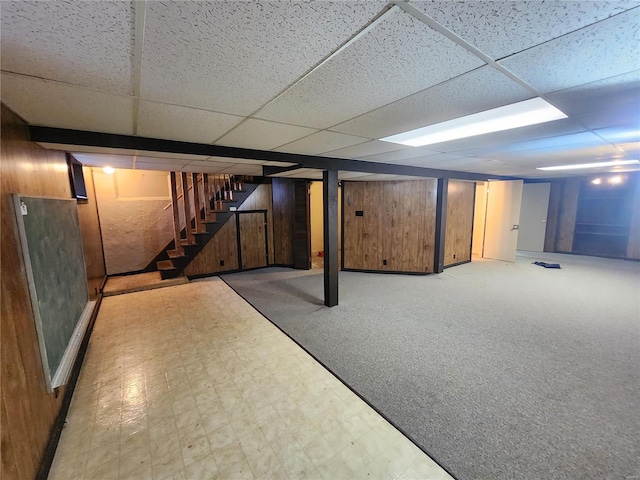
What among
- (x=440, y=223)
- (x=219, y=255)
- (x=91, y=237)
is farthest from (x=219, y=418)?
(x=440, y=223)

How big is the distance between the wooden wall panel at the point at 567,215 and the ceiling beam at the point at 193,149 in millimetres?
5924

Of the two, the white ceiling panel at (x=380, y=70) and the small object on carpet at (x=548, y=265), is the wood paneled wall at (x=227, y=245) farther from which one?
the small object on carpet at (x=548, y=265)

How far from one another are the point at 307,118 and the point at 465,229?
6.04m

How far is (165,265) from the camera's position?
580 cm

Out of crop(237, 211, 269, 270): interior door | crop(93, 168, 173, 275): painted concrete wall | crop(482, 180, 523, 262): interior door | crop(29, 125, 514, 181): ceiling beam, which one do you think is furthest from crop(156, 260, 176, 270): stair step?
crop(482, 180, 523, 262): interior door

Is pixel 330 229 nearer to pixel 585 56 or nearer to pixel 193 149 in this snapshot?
pixel 193 149

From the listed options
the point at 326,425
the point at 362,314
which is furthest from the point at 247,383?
the point at 362,314

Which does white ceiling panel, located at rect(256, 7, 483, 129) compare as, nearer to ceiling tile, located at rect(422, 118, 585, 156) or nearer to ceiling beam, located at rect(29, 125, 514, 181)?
ceiling beam, located at rect(29, 125, 514, 181)

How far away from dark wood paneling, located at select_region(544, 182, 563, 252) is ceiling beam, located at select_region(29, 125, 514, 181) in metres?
5.85

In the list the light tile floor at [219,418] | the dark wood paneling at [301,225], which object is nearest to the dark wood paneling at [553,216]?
the dark wood paneling at [301,225]

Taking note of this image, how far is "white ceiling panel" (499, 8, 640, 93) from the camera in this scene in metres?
0.94

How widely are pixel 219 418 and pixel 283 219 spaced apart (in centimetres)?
507

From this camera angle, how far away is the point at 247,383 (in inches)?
94.3

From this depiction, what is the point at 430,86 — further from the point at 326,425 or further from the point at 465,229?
Answer: the point at 465,229
